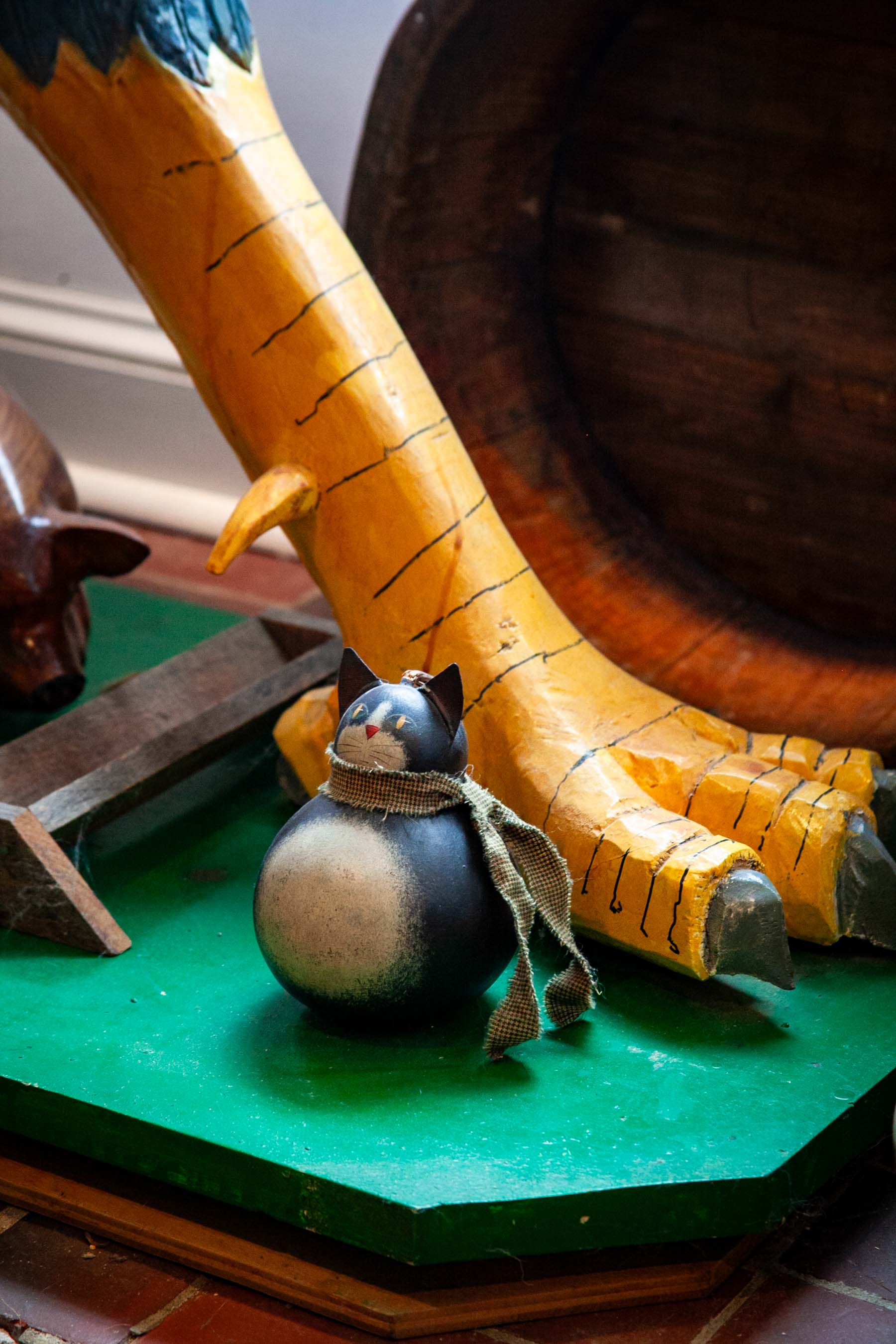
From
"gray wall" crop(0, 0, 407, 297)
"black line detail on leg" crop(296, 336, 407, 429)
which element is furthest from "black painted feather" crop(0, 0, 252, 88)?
"gray wall" crop(0, 0, 407, 297)

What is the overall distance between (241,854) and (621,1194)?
0.61 m

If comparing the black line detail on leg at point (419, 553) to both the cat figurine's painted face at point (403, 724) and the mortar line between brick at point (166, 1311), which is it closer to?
the cat figurine's painted face at point (403, 724)

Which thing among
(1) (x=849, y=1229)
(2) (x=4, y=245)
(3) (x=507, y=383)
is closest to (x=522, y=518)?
(3) (x=507, y=383)

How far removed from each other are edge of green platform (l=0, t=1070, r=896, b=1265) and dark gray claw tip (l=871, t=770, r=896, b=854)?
296 mm

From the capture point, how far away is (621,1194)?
1.00m

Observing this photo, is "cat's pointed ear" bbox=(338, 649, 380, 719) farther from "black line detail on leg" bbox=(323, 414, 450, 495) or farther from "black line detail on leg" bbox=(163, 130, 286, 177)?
"black line detail on leg" bbox=(163, 130, 286, 177)

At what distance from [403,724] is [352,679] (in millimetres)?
74

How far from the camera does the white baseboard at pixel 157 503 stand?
8.09ft

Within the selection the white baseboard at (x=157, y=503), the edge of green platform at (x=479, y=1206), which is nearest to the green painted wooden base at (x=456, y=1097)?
the edge of green platform at (x=479, y=1206)

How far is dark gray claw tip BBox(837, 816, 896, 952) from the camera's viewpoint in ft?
4.08

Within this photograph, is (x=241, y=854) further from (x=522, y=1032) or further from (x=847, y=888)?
(x=847, y=888)

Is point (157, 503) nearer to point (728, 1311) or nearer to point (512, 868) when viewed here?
point (512, 868)

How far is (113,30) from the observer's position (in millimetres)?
1385

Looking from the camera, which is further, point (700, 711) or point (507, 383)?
point (507, 383)
